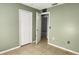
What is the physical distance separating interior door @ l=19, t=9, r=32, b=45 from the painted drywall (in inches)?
37.3

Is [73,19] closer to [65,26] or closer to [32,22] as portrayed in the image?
[65,26]

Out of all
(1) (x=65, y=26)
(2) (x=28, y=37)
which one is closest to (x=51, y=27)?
(1) (x=65, y=26)

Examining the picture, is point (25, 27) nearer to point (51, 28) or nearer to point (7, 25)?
point (7, 25)

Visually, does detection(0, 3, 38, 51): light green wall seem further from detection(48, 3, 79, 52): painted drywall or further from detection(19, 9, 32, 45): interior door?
detection(48, 3, 79, 52): painted drywall

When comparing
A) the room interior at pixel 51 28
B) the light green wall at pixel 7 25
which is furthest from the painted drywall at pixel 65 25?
the light green wall at pixel 7 25

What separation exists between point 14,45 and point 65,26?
6.07ft

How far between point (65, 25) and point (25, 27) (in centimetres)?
158

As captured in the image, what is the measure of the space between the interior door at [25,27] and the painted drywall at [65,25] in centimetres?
95

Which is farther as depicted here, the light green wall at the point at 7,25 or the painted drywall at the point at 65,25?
the painted drywall at the point at 65,25

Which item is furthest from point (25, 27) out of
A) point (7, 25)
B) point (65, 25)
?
point (65, 25)

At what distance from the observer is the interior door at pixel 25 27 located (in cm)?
269

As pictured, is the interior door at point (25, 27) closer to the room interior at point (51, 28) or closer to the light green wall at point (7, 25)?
the room interior at point (51, 28)

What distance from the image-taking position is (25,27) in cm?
288

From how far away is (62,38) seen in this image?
2508 millimetres
